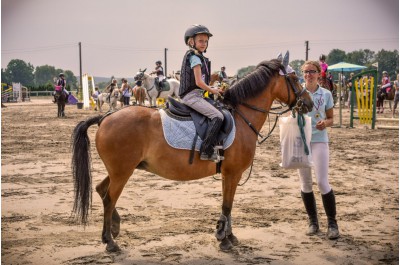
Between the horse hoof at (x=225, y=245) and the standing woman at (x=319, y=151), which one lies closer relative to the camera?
the horse hoof at (x=225, y=245)

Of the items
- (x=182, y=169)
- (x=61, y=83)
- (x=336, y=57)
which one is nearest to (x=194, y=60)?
(x=182, y=169)

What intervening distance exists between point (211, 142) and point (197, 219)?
1471 millimetres

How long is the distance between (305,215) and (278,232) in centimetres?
84

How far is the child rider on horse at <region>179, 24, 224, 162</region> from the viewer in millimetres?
4664

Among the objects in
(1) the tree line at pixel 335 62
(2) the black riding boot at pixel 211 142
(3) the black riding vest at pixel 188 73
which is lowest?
(2) the black riding boot at pixel 211 142

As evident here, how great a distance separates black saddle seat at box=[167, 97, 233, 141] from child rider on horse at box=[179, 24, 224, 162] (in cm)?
8

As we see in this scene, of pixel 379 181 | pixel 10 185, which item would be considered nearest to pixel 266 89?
pixel 379 181

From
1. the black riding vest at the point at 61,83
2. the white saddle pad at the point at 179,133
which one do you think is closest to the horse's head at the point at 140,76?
the black riding vest at the point at 61,83

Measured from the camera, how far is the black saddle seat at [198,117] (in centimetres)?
482

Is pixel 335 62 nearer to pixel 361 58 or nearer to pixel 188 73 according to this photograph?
pixel 361 58

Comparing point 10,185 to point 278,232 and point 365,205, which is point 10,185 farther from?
point 365,205

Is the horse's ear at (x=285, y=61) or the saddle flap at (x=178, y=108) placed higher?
the horse's ear at (x=285, y=61)

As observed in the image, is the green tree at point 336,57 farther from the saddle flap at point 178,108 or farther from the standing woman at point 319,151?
the saddle flap at point 178,108

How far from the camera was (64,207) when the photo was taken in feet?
20.4
